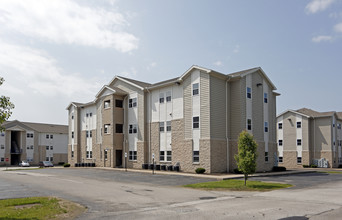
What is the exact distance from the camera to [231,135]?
33.3 metres

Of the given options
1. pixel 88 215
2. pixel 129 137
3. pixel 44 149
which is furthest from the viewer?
pixel 44 149

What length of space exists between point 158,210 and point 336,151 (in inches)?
1929

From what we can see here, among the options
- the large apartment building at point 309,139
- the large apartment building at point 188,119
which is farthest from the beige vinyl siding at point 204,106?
the large apartment building at point 309,139

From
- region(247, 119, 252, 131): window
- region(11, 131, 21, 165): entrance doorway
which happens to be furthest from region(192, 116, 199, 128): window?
region(11, 131, 21, 165): entrance doorway

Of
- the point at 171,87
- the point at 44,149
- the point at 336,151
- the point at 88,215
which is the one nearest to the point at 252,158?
the point at 88,215

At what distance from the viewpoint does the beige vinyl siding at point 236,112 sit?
32.8 metres

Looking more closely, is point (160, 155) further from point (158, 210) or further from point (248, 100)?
point (158, 210)

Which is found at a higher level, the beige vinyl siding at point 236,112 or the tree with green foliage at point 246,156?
the beige vinyl siding at point 236,112

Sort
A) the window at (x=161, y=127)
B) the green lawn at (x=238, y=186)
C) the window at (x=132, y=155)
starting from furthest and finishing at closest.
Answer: the window at (x=132, y=155), the window at (x=161, y=127), the green lawn at (x=238, y=186)

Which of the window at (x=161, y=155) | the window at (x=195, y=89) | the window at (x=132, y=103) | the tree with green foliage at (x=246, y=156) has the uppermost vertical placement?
the window at (x=195, y=89)

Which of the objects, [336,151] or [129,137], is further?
[336,151]

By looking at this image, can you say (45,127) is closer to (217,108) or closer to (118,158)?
(118,158)

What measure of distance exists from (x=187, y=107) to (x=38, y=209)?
22.7 m

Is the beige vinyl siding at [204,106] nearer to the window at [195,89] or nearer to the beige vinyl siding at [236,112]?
the window at [195,89]
